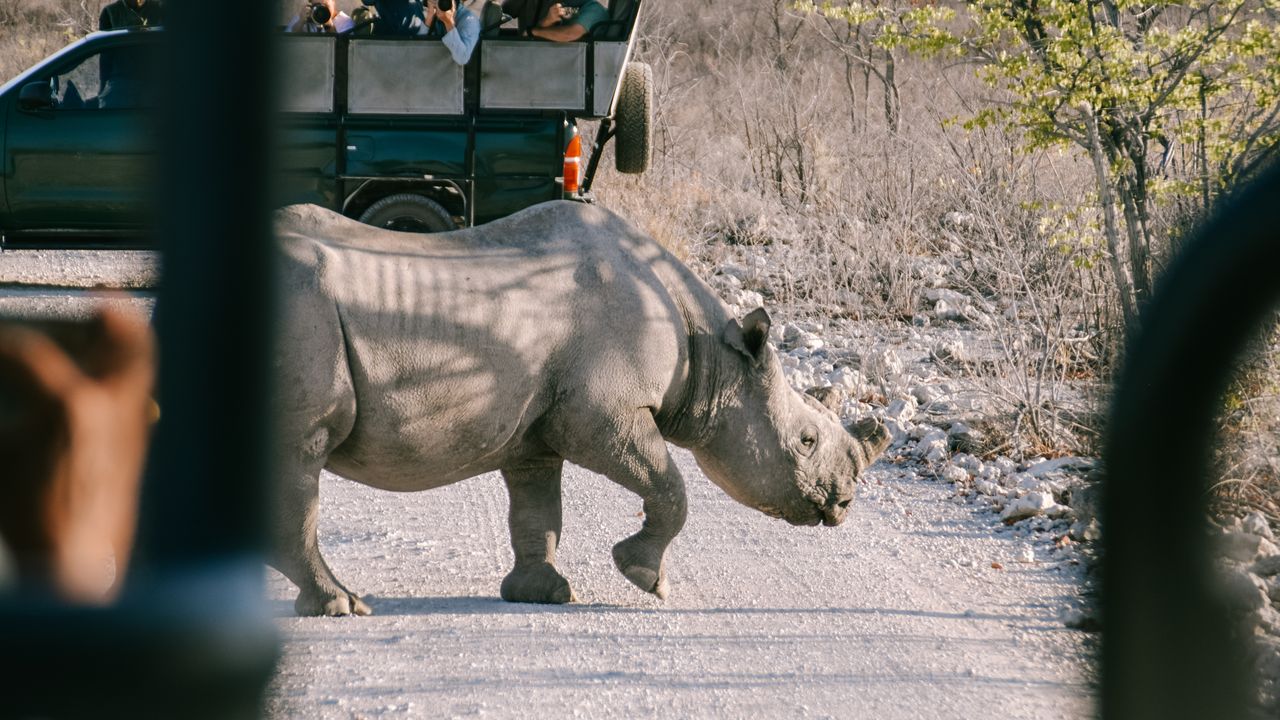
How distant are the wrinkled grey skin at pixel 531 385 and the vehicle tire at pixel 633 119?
8264 millimetres

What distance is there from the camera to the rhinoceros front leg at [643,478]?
4.91 metres

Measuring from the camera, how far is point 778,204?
46.1ft

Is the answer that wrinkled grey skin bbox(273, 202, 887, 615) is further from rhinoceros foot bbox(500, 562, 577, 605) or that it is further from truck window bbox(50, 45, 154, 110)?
truck window bbox(50, 45, 154, 110)

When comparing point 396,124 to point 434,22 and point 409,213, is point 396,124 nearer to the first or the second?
point 409,213

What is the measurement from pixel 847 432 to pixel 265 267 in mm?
4745

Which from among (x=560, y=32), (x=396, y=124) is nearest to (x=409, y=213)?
(x=396, y=124)

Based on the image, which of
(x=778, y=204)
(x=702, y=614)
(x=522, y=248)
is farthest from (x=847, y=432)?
(x=778, y=204)

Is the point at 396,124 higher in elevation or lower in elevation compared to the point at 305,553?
higher

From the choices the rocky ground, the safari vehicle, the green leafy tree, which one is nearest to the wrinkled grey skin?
the rocky ground

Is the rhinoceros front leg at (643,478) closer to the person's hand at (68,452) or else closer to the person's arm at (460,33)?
the person's hand at (68,452)

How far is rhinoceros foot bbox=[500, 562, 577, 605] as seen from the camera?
5043 mm

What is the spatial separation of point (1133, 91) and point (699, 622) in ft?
14.1

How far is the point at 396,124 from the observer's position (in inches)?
459

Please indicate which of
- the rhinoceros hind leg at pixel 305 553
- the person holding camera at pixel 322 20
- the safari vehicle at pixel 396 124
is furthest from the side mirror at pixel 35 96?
the rhinoceros hind leg at pixel 305 553
